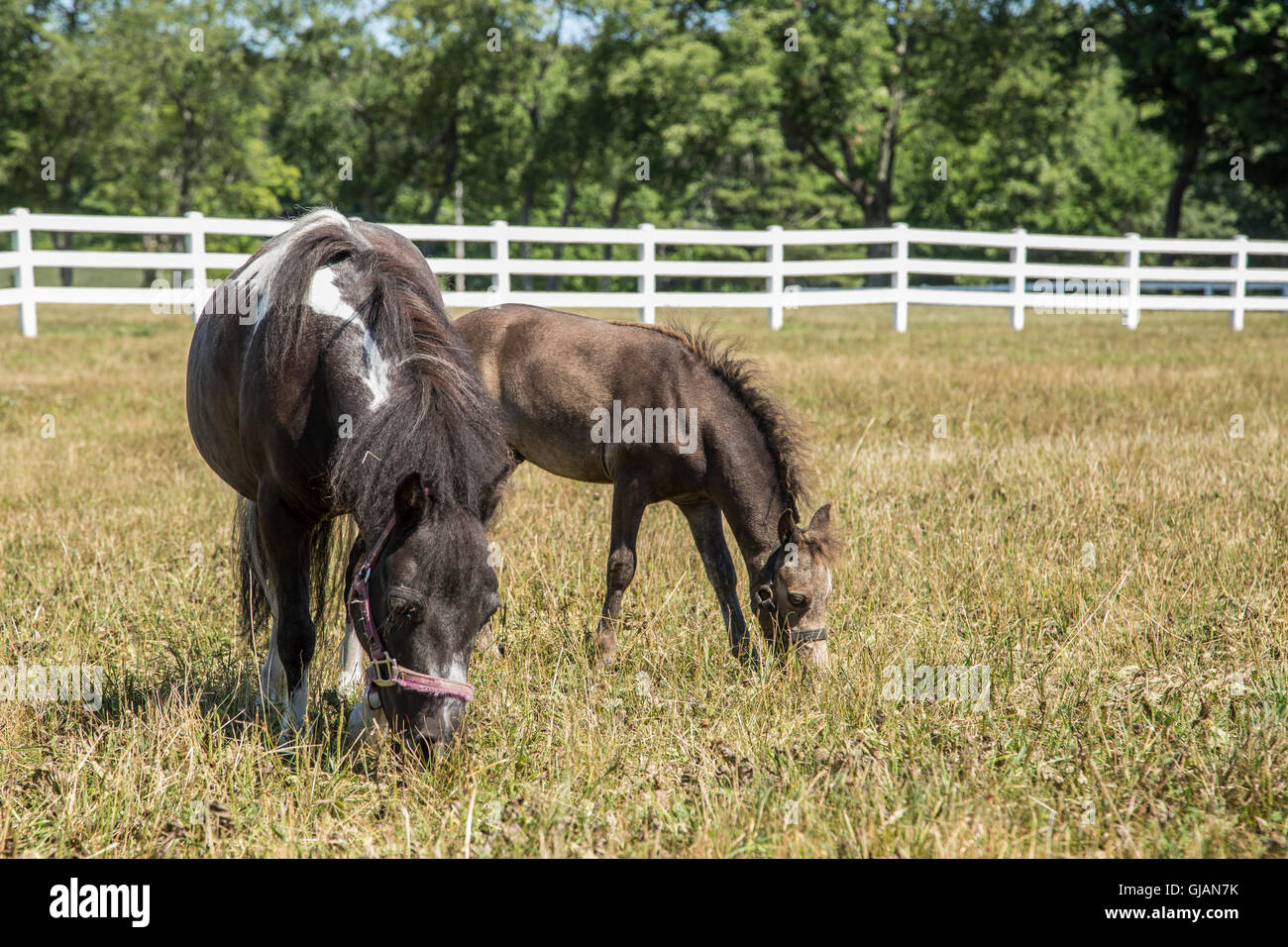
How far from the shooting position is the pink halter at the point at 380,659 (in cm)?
306

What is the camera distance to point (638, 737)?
12.5 ft

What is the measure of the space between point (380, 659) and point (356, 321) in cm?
110

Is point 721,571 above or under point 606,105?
under

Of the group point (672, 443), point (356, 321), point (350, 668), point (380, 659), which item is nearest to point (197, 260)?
point (350, 668)

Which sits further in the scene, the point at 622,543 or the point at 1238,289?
the point at 1238,289

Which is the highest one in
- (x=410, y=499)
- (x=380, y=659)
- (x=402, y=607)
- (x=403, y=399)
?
(x=403, y=399)

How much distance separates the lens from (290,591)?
3896mm

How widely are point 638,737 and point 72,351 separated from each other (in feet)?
40.4

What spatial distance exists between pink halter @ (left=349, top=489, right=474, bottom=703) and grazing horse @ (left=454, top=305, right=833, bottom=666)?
3.39ft

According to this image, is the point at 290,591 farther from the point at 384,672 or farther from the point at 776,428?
the point at 776,428

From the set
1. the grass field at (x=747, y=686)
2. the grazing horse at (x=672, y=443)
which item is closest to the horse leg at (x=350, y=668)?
the grass field at (x=747, y=686)

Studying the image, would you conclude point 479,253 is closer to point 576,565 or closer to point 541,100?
point 541,100

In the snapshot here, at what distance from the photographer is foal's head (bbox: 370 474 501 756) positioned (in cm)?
303

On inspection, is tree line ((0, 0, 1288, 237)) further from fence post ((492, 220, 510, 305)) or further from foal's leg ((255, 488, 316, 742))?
foal's leg ((255, 488, 316, 742))
